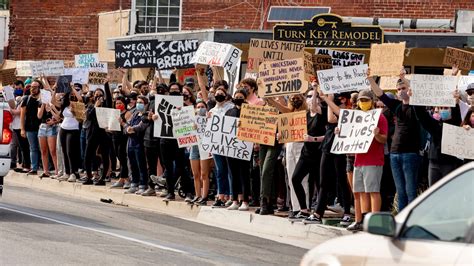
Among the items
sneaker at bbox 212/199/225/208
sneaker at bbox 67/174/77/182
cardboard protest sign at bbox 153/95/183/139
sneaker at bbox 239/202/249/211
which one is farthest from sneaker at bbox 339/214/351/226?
sneaker at bbox 67/174/77/182

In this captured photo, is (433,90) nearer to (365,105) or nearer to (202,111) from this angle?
(365,105)

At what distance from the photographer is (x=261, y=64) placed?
1897 centimetres

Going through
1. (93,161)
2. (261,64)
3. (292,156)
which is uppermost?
(261,64)

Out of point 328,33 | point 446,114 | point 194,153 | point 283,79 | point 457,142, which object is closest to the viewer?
point 457,142

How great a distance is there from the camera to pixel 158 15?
116ft

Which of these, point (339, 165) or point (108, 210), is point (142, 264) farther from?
point (108, 210)

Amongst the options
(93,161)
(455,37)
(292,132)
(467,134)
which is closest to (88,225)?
(292,132)

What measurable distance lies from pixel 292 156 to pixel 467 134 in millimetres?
3761

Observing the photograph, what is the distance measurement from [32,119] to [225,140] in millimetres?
8480

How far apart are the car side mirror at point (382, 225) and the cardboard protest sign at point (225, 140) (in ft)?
38.8

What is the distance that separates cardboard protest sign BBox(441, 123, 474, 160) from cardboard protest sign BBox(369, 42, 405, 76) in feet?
4.54

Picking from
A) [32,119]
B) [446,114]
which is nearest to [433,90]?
[446,114]

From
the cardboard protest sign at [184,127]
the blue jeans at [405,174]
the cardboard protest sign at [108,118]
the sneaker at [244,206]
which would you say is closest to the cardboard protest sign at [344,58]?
the cardboard protest sign at [184,127]

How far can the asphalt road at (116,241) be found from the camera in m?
12.9
